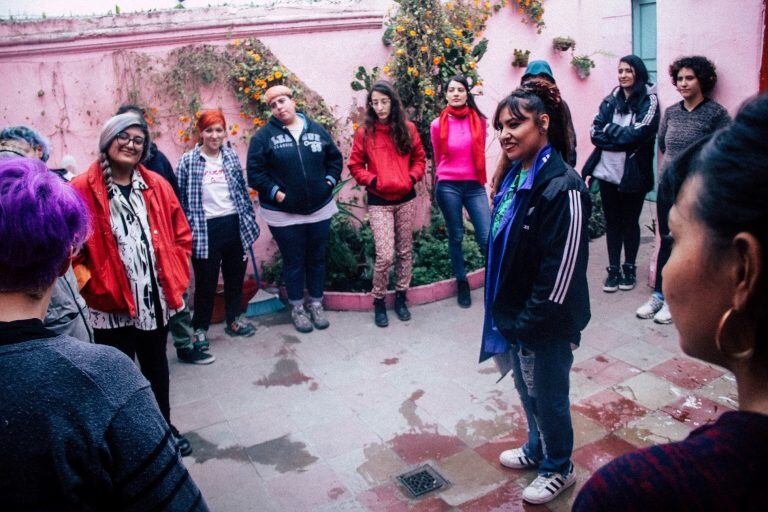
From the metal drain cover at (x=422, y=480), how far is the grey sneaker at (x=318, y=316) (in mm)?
2322

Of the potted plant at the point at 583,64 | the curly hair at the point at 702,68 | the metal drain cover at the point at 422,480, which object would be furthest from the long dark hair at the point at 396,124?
the potted plant at the point at 583,64

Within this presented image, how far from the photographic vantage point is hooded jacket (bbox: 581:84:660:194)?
5.45 m

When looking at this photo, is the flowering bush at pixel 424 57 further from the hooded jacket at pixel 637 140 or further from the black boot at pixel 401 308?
the black boot at pixel 401 308

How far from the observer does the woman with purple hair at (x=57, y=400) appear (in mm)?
1333

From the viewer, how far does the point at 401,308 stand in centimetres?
580

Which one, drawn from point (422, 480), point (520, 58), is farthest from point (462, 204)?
point (422, 480)

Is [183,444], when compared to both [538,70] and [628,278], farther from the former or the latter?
[628,278]

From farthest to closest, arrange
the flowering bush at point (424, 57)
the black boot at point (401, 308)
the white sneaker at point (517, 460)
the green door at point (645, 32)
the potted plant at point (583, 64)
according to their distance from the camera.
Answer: the green door at point (645, 32)
the potted plant at point (583, 64)
the flowering bush at point (424, 57)
the black boot at point (401, 308)
the white sneaker at point (517, 460)

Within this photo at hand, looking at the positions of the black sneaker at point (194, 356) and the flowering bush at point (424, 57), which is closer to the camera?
the black sneaker at point (194, 356)

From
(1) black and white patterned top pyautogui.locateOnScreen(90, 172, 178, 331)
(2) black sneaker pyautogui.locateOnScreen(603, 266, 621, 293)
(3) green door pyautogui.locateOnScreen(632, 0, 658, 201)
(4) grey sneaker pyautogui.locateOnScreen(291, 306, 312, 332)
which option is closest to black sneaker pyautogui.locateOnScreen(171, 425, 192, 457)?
(1) black and white patterned top pyautogui.locateOnScreen(90, 172, 178, 331)

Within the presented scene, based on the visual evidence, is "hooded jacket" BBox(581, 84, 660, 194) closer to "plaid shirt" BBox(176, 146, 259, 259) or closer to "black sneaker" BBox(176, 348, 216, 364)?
"plaid shirt" BBox(176, 146, 259, 259)

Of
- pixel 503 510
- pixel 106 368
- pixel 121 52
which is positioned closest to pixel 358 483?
pixel 503 510

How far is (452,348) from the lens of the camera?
511cm

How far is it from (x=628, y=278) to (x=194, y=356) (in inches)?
159
